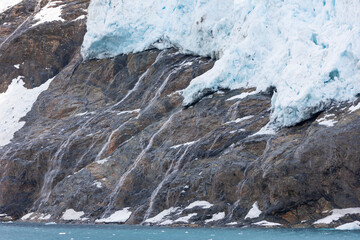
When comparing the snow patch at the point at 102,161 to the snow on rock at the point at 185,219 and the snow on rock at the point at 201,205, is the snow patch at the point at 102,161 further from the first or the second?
the snow on rock at the point at 185,219

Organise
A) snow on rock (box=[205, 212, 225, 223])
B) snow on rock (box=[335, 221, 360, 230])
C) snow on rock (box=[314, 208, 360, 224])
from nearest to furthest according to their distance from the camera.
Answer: snow on rock (box=[335, 221, 360, 230]) → snow on rock (box=[314, 208, 360, 224]) → snow on rock (box=[205, 212, 225, 223])

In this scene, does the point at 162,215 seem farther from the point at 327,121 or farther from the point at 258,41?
the point at 258,41

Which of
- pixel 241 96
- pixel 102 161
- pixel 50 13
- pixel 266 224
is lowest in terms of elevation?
pixel 266 224

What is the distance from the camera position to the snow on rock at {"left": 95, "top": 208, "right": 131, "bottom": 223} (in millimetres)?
39625

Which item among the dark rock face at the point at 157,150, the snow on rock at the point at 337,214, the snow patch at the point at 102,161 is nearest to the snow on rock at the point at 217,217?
the dark rock face at the point at 157,150

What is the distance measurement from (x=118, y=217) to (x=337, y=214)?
15.4 metres

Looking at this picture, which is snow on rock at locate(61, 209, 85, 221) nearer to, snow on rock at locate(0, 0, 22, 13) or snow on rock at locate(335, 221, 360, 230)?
snow on rock at locate(335, 221, 360, 230)

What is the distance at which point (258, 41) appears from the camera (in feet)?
142

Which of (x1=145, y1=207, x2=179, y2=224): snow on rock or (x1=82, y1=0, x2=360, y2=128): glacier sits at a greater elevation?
(x1=82, y1=0, x2=360, y2=128): glacier

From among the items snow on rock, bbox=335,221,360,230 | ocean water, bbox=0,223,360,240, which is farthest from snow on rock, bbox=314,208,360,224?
ocean water, bbox=0,223,360,240

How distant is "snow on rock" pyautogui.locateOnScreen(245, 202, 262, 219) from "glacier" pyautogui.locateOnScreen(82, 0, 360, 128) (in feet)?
19.5

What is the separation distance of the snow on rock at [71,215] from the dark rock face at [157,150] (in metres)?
0.37

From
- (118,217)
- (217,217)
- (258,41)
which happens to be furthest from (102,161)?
(258,41)

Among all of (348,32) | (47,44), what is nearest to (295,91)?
(348,32)
